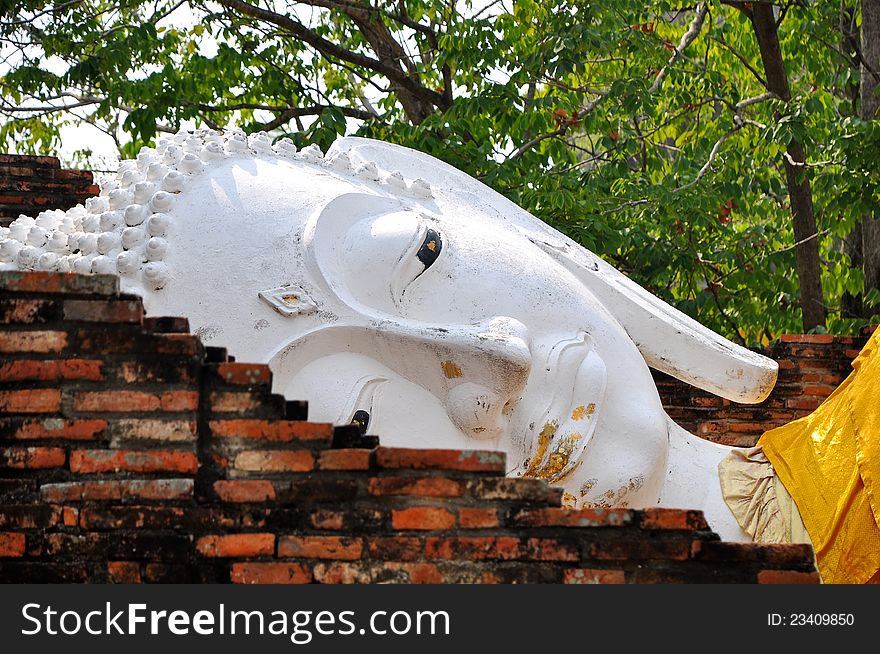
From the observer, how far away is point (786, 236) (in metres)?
10.6

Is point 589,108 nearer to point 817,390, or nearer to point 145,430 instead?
point 817,390

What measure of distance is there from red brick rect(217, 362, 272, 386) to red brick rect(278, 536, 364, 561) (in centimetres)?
41

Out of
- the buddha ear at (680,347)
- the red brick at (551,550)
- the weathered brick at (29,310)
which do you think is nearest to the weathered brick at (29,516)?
the weathered brick at (29,310)

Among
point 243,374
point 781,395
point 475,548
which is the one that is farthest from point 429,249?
point 781,395

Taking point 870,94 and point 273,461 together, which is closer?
point 273,461

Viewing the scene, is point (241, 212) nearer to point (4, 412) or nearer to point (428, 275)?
point (428, 275)

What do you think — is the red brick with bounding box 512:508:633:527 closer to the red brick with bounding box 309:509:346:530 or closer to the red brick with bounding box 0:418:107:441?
the red brick with bounding box 309:509:346:530

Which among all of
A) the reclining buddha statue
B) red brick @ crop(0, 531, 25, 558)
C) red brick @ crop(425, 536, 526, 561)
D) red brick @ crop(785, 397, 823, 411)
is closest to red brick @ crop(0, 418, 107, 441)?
red brick @ crop(0, 531, 25, 558)

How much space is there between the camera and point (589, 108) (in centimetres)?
889

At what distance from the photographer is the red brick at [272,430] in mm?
3031

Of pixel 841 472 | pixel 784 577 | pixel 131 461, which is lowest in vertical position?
pixel 784 577

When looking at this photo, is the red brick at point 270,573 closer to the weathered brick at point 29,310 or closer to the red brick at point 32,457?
the red brick at point 32,457

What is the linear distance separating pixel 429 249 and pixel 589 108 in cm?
537

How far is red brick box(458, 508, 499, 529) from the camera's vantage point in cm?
299
